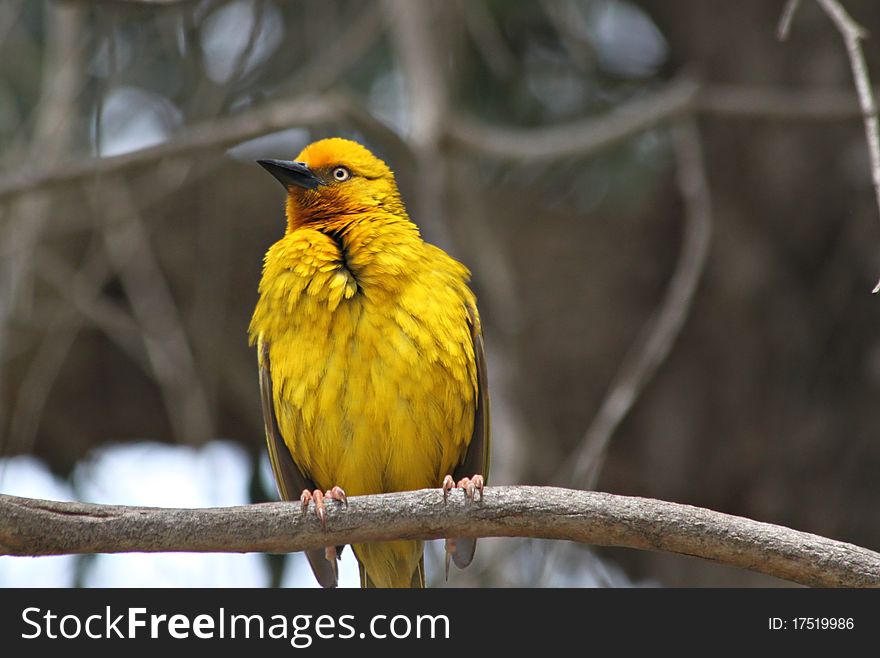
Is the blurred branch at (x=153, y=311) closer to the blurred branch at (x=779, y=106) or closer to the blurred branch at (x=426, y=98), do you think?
the blurred branch at (x=426, y=98)

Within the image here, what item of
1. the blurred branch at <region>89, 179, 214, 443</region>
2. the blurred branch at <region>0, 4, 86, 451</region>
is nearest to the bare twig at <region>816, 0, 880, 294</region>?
the blurred branch at <region>89, 179, 214, 443</region>

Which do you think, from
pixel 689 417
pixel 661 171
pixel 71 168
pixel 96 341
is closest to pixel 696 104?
pixel 661 171

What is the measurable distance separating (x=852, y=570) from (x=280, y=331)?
197cm

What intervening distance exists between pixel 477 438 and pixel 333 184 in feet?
3.63

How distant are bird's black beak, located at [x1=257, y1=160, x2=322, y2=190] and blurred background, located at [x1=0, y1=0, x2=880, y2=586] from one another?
517 millimetres

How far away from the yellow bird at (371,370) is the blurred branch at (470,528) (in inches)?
26.2

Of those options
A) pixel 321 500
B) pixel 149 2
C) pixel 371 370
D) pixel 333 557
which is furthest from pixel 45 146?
pixel 321 500

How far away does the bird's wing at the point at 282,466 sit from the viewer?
13.3 feet

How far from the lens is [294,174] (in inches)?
171

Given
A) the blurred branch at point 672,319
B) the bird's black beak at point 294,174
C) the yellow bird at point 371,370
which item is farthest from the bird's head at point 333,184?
the blurred branch at point 672,319

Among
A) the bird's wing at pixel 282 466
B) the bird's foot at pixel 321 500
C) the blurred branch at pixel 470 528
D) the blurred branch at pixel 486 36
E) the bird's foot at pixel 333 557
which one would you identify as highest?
the blurred branch at pixel 486 36

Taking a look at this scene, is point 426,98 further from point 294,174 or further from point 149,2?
point 149,2

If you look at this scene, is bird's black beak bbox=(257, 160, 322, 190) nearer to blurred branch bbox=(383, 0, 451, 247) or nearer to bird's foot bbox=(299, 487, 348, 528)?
blurred branch bbox=(383, 0, 451, 247)

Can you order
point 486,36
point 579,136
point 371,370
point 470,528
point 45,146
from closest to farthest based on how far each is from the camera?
point 470,528
point 371,370
point 45,146
point 579,136
point 486,36
